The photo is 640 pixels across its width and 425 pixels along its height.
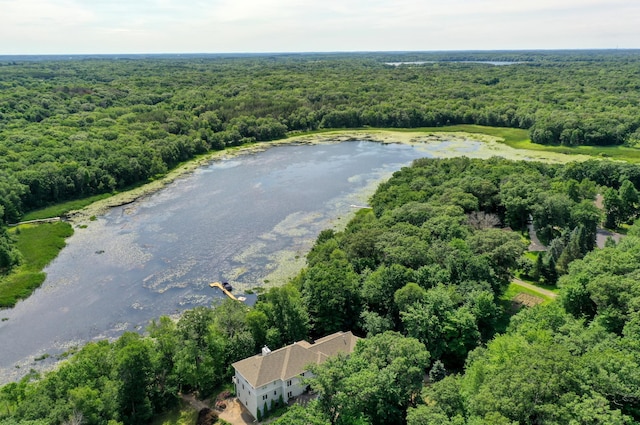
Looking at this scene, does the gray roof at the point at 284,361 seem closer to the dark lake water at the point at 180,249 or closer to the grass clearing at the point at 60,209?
the dark lake water at the point at 180,249

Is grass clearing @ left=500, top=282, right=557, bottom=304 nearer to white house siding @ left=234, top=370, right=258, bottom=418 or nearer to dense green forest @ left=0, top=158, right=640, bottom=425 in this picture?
dense green forest @ left=0, top=158, right=640, bottom=425

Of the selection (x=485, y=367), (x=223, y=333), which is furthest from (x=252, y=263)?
(x=485, y=367)

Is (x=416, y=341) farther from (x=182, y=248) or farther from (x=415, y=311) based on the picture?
(x=182, y=248)

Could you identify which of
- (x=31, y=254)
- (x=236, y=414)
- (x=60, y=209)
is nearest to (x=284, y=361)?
(x=236, y=414)

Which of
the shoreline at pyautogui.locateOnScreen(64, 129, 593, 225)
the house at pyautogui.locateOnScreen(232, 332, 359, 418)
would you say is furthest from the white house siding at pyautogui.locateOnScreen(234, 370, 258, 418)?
the shoreline at pyautogui.locateOnScreen(64, 129, 593, 225)

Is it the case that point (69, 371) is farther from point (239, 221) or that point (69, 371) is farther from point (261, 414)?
point (239, 221)

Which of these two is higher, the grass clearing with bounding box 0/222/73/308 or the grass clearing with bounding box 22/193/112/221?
the grass clearing with bounding box 22/193/112/221
